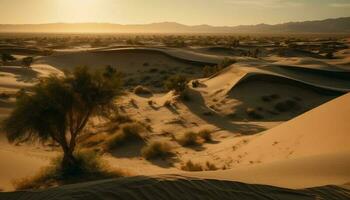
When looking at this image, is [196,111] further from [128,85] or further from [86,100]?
[128,85]

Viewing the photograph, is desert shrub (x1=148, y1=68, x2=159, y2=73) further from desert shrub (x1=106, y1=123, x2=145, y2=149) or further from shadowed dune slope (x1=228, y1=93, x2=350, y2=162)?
shadowed dune slope (x1=228, y1=93, x2=350, y2=162)

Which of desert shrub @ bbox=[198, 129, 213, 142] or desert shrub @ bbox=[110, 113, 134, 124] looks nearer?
desert shrub @ bbox=[198, 129, 213, 142]

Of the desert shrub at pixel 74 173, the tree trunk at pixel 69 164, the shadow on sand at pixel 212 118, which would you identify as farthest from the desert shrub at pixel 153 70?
the tree trunk at pixel 69 164

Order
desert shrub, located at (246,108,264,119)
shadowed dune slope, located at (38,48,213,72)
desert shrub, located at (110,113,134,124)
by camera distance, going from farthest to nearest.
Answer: shadowed dune slope, located at (38,48,213,72), desert shrub, located at (246,108,264,119), desert shrub, located at (110,113,134,124)

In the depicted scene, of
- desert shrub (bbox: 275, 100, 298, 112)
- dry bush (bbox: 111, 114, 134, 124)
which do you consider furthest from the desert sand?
dry bush (bbox: 111, 114, 134, 124)

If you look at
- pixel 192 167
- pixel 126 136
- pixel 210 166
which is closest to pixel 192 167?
pixel 192 167

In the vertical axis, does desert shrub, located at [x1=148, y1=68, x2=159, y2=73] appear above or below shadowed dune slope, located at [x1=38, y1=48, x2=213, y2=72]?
below

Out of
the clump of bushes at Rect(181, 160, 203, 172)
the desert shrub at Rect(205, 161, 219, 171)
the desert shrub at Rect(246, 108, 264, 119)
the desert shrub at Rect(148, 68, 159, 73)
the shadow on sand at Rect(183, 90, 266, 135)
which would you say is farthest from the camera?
the desert shrub at Rect(148, 68, 159, 73)
